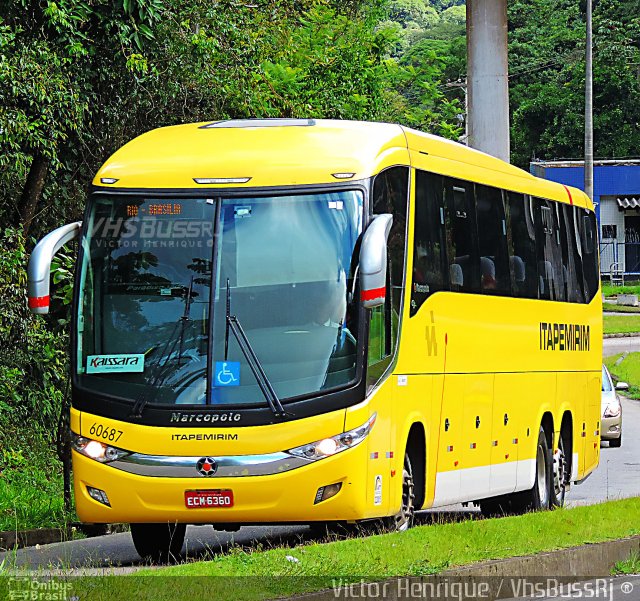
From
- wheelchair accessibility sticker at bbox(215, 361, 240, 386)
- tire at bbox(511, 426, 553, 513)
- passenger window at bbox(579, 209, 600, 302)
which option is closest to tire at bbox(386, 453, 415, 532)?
wheelchair accessibility sticker at bbox(215, 361, 240, 386)

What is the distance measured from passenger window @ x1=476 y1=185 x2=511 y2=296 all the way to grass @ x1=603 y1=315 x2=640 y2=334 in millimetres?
37827

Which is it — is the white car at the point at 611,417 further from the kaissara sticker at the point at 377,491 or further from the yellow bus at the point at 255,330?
the kaissara sticker at the point at 377,491

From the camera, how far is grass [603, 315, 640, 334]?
53562mm

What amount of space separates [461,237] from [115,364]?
435 cm

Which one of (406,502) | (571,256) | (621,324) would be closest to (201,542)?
(406,502)

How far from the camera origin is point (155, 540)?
42.5 feet

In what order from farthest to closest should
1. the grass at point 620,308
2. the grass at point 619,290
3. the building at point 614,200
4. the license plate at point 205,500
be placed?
the building at point 614,200, the grass at point 619,290, the grass at point 620,308, the license plate at point 205,500

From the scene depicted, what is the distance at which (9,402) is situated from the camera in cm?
1934

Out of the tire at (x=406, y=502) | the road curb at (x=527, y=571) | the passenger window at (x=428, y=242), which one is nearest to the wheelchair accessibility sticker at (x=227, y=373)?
the tire at (x=406, y=502)

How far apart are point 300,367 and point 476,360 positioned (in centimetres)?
378

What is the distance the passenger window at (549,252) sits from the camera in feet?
57.5

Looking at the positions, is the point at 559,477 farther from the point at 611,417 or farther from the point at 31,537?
the point at 611,417

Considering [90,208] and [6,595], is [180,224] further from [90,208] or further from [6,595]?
[6,595]

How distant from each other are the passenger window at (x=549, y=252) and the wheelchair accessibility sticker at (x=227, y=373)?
21.9ft
